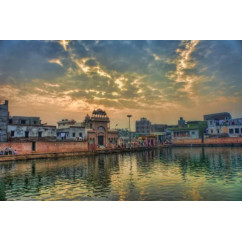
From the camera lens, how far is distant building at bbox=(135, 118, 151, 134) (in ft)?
234

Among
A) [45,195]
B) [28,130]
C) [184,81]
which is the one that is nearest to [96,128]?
[28,130]

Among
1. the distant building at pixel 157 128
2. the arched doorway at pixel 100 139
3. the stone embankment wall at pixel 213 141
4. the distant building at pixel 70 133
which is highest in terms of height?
the distant building at pixel 157 128

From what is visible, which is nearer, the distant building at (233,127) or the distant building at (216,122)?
the distant building at (233,127)

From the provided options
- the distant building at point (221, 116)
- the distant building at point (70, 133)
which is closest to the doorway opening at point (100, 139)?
the distant building at point (70, 133)

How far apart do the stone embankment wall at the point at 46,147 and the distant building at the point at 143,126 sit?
41036 mm

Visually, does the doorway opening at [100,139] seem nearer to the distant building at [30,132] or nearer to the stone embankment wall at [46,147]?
the stone embankment wall at [46,147]

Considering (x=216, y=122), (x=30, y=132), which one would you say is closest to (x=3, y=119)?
(x=30, y=132)

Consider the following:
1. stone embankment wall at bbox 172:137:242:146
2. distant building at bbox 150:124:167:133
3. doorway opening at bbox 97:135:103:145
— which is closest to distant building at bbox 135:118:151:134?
distant building at bbox 150:124:167:133

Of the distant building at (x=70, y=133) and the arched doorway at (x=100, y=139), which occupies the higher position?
the distant building at (x=70, y=133)

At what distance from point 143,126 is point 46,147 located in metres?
48.2

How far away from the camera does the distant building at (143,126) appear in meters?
71.3

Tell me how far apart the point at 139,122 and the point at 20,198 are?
215 feet

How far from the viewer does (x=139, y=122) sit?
241 ft
